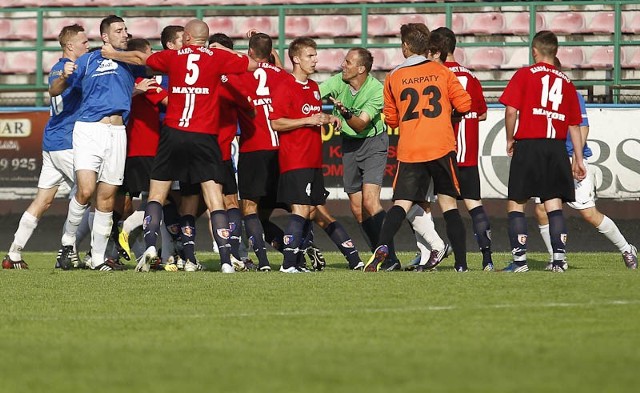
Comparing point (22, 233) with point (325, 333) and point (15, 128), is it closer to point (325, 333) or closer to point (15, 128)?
point (325, 333)

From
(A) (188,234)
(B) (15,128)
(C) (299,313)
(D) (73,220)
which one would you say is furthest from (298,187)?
(B) (15,128)

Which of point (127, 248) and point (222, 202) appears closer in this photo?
point (222, 202)

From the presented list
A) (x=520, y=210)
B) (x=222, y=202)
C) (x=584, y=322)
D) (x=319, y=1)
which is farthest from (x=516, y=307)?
(x=319, y=1)

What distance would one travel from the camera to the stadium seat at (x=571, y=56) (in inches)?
848

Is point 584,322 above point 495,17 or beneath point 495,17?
beneath

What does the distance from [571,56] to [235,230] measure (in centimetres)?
1167

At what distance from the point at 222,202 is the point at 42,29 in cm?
1365

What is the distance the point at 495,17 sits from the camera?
22188 mm

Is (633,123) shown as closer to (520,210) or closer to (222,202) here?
(520,210)

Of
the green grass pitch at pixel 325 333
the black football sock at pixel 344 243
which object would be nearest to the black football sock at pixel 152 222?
the green grass pitch at pixel 325 333


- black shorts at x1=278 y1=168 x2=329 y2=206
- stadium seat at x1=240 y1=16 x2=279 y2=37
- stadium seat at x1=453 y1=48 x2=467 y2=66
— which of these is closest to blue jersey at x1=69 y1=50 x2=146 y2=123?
black shorts at x1=278 y1=168 x2=329 y2=206

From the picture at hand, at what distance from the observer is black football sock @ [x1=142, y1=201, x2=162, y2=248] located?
Answer: 10.6 metres

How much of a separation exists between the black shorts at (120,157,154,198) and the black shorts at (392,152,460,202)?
2.54 metres

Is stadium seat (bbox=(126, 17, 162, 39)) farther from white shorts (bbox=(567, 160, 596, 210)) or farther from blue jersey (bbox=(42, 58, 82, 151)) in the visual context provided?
white shorts (bbox=(567, 160, 596, 210))
